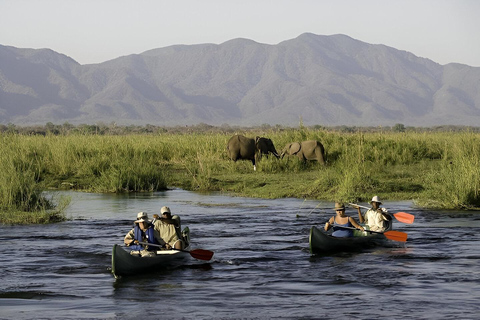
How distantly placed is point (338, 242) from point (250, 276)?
8.55 feet

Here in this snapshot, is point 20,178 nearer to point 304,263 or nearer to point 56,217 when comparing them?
point 56,217

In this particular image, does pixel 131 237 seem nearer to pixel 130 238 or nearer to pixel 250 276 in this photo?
pixel 130 238

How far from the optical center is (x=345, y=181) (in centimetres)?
2472

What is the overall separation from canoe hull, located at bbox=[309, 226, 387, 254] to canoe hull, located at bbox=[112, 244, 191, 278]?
2462mm

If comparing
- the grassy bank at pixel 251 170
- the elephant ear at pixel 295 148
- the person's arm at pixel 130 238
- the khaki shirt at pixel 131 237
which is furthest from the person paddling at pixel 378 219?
the elephant ear at pixel 295 148

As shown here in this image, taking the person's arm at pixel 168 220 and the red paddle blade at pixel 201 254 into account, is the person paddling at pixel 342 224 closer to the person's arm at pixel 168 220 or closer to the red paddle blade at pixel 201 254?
the red paddle blade at pixel 201 254

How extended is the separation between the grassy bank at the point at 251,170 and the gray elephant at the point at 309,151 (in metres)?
0.32

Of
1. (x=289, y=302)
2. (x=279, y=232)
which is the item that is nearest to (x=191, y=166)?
(x=279, y=232)

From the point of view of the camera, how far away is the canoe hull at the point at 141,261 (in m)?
13.8

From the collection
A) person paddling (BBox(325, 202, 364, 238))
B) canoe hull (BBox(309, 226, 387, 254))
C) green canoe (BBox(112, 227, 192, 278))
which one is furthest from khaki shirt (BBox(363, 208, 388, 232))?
green canoe (BBox(112, 227, 192, 278))

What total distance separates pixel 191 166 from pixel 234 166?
167 cm

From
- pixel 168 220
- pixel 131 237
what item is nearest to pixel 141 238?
pixel 131 237

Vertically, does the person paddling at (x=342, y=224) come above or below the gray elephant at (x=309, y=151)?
below

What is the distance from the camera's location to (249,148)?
107ft
